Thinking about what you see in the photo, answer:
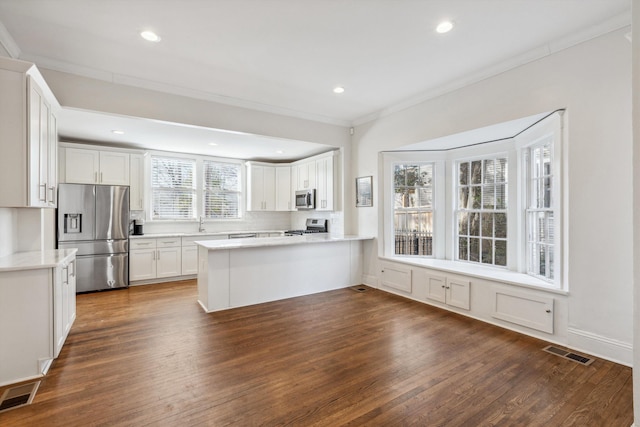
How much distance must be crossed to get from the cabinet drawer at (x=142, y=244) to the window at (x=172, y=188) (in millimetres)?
795

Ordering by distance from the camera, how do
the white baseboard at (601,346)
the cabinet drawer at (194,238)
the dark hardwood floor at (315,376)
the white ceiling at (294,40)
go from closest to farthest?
the dark hardwood floor at (315,376) → the white ceiling at (294,40) → the white baseboard at (601,346) → the cabinet drawer at (194,238)

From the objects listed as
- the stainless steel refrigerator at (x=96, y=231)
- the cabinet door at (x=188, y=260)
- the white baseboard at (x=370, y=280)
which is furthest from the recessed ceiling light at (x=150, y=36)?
the white baseboard at (x=370, y=280)

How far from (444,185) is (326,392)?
12.1ft

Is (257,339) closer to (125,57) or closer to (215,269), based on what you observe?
(215,269)

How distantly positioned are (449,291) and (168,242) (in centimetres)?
481

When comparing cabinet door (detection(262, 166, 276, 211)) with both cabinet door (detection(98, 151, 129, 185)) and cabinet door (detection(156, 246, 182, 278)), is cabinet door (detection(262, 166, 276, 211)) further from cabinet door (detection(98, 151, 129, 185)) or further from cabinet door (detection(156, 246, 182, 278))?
cabinet door (detection(98, 151, 129, 185))

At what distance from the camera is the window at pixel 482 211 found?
4.14 meters

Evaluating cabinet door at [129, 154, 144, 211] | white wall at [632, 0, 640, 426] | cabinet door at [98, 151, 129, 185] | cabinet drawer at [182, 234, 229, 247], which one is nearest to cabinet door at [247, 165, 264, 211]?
cabinet drawer at [182, 234, 229, 247]

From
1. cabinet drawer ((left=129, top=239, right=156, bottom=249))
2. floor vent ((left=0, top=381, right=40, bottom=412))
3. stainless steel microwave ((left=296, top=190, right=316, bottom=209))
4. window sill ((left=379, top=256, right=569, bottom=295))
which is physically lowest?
floor vent ((left=0, top=381, right=40, bottom=412))

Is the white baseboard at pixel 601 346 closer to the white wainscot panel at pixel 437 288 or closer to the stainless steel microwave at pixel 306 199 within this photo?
the white wainscot panel at pixel 437 288

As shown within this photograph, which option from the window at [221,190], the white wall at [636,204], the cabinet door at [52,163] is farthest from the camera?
the window at [221,190]

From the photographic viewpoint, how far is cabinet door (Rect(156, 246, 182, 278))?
558 centimetres

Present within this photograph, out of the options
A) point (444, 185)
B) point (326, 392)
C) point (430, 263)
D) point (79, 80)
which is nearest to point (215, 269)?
point (326, 392)

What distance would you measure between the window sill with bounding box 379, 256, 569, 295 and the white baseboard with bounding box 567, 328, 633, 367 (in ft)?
1.26
